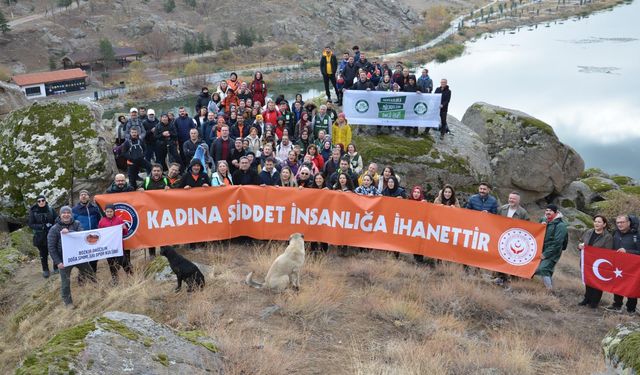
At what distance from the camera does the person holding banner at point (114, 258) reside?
8.66 metres

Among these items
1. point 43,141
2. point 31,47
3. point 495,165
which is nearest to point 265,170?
point 43,141

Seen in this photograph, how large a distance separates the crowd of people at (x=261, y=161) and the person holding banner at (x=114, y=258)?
2cm

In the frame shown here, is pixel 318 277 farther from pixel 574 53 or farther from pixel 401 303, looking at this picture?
pixel 574 53

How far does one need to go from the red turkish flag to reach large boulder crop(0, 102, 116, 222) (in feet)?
35.2

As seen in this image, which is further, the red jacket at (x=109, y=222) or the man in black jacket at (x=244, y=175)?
the man in black jacket at (x=244, y=175)

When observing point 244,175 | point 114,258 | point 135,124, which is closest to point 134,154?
point 135,124

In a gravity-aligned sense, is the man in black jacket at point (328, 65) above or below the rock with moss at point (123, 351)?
above

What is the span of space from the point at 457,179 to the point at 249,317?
31.5 ft

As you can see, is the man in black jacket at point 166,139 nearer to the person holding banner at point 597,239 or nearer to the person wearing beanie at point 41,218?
the person wearing beanie at point 41,218

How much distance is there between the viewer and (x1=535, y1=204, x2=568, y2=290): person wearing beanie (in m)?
9.13

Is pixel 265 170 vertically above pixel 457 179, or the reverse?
pixel 265 170

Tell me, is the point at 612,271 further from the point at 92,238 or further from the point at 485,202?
the point at 92,238

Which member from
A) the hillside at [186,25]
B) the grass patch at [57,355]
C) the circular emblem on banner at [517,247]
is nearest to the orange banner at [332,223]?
the circular emblem on banner at [517,247]

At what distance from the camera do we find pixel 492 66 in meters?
69.3
